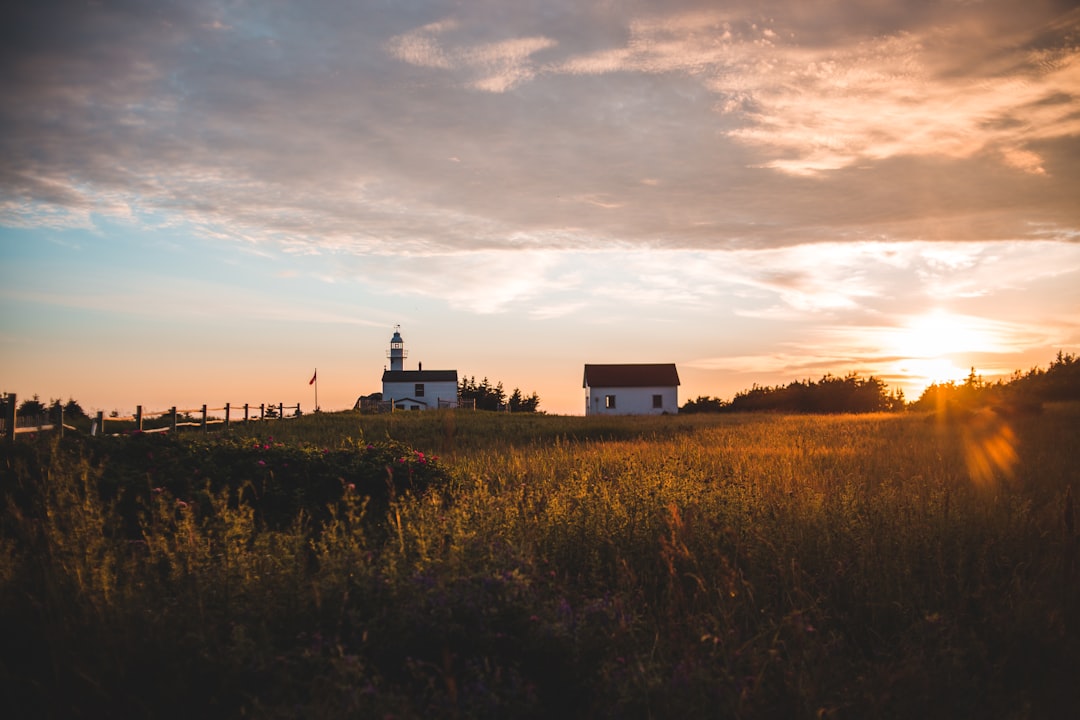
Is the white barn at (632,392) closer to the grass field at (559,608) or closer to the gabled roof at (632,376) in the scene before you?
the gabled roof at (632,376)

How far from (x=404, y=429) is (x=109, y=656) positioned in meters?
22.8

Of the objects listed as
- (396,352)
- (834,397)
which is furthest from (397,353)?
(834,397)

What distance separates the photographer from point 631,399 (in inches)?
2456

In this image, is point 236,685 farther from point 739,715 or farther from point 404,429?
point 404,429

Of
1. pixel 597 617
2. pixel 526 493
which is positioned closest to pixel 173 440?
pixel 526 493

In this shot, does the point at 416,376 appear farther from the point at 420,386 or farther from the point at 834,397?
the point at 834,397

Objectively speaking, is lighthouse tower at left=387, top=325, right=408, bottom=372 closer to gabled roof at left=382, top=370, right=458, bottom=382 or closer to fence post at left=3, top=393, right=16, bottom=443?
gabled roof at left=382, top=370, right=458, bottom=382

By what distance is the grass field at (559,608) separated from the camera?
3723 mm

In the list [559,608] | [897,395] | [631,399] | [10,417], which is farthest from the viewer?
[631,399]

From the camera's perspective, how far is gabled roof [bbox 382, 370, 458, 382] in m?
71.2

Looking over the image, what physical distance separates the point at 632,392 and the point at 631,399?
62 cm

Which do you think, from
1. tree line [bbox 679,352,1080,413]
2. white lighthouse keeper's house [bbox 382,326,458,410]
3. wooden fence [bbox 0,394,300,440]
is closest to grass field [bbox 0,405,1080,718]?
wooden fence [bbox 0,394,300,440]

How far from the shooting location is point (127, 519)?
25.3ft

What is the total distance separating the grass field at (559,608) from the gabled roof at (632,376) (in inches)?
2143
